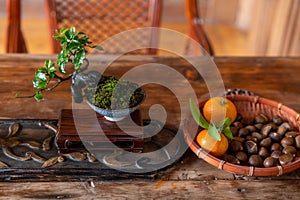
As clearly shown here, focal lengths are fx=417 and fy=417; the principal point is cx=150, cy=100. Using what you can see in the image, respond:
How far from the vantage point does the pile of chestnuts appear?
1037mm

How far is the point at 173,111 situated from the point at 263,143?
0.95 feet

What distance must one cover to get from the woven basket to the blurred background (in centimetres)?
141

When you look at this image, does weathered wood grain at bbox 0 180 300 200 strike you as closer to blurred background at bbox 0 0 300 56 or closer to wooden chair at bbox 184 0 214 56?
wooden chair at bbox 184 0 214 56

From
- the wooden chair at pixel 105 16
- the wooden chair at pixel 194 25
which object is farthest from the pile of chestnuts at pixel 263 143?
the wooden chair at pixel 105 16

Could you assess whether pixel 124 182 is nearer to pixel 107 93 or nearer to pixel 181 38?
pixel 107 93

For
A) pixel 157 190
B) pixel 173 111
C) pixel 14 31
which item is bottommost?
pixel 157 190

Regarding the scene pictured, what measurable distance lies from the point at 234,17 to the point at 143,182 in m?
2.69

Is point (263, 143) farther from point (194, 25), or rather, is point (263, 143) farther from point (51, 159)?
point (194, 25)

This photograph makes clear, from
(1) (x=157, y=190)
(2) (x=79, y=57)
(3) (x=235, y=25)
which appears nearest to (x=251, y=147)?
(1) (x=157, y=190)

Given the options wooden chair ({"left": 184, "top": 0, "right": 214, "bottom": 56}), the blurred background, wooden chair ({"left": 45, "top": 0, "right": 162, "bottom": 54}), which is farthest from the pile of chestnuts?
the blurred background

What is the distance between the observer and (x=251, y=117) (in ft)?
4.01

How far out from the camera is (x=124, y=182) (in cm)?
101

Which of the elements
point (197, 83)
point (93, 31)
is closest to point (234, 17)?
point (93, 31)

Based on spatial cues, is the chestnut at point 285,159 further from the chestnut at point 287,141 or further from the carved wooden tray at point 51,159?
the carved wooden tray at point 51,159
